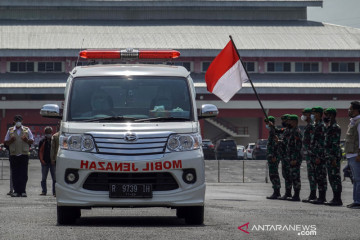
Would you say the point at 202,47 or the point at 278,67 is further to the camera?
the point at 278,67

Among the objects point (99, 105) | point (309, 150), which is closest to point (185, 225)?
point (99, 105)

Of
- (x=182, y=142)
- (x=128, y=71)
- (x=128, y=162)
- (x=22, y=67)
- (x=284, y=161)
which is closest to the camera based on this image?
(x=128, y=162)

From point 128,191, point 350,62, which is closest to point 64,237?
point 128,191

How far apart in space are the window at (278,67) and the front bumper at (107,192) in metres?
59.0

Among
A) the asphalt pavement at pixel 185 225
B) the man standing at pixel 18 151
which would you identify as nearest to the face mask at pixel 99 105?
the asphalt pavement at pixel 185 225

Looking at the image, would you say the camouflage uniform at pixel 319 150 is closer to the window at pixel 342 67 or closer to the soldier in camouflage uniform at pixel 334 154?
the soldier in camouflage uniform at pixel 334 154

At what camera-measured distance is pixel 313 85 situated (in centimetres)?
6650

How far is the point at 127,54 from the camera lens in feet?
44.5

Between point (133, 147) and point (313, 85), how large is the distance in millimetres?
56116

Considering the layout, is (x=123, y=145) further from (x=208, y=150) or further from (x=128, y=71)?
(x=208, y=150)

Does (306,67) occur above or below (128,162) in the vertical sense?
above

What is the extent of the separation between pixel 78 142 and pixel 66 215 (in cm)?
106

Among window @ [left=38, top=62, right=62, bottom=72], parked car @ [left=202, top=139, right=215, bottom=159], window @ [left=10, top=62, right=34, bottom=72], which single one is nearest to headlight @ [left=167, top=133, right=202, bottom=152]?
parked car @ [left=202, top=139, right=215, bottom=159]

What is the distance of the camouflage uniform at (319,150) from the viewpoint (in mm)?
16609
